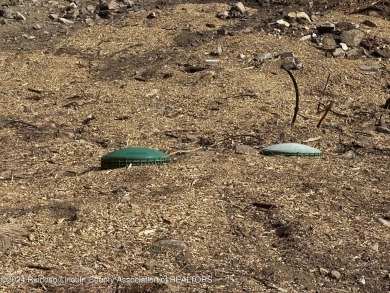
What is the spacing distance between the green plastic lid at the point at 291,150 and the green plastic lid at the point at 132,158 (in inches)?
32.3

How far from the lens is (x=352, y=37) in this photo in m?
9.07

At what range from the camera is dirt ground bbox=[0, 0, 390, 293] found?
4.20 meters

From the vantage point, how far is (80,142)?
6.65 metres

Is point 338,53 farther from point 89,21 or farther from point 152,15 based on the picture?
point 89,21

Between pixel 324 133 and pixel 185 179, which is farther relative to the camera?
pixel 324 133

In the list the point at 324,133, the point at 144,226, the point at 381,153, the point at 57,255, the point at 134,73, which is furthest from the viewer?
the point at 134,73

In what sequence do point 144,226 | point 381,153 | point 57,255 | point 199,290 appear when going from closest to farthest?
1. point 199,290
2. point 57,255
3. point 144,226
4. point 381,153

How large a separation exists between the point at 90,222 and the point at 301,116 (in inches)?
124

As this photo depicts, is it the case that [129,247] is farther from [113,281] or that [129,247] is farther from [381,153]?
[381,153]

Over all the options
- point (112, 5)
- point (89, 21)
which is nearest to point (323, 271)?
point (89, 21)

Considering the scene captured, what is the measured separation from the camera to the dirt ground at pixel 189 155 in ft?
13.8

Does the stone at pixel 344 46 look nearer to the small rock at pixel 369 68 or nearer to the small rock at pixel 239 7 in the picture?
the small rock at pixel 369 68

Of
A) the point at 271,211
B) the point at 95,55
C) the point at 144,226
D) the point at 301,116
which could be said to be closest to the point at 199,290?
the point at 144,226

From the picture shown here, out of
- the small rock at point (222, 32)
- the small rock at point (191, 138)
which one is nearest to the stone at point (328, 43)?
the small rock at point (222, 32)
